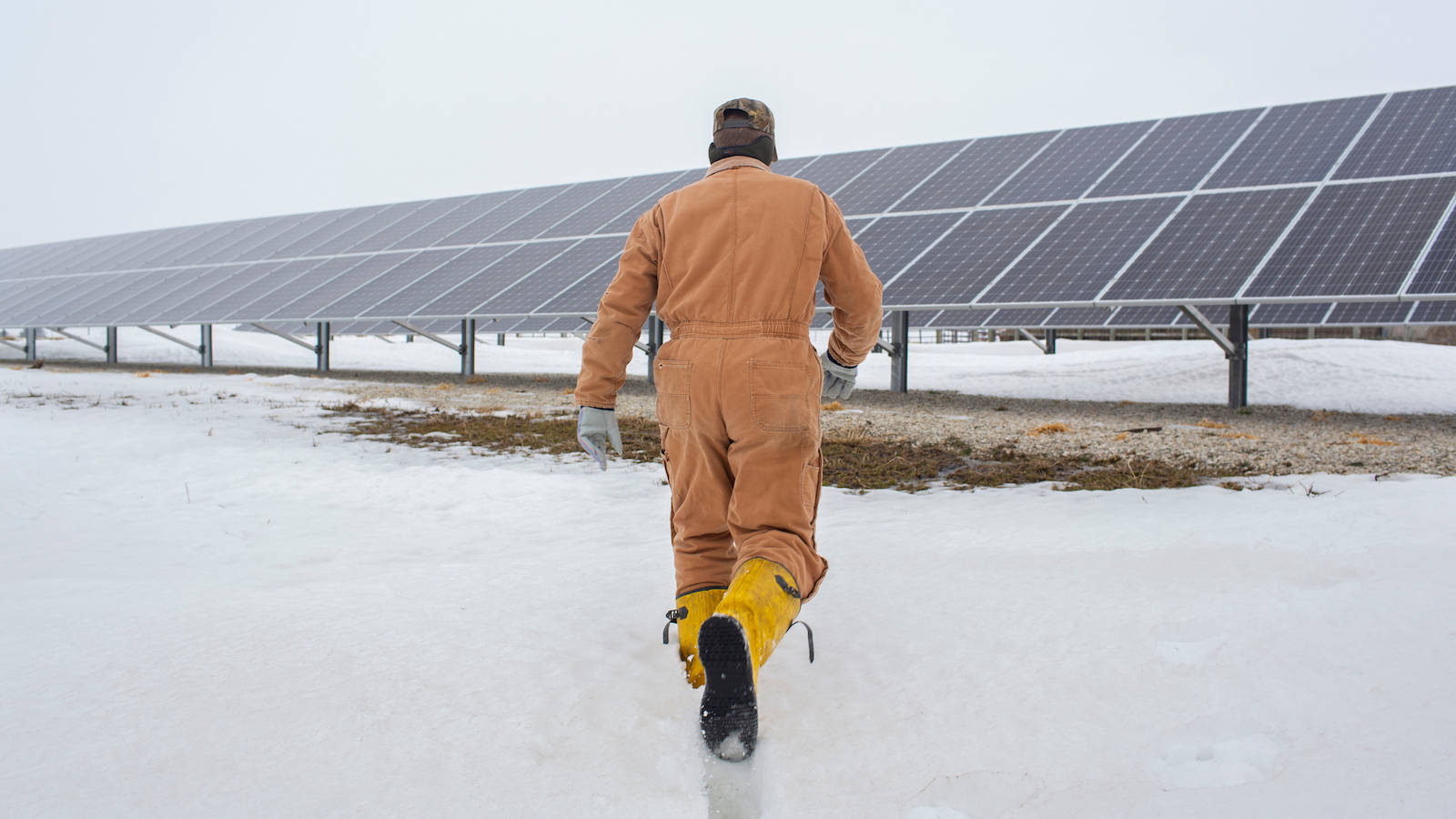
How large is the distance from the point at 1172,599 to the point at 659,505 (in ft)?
9.26

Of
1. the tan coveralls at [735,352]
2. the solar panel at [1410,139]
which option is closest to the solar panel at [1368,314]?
the solar panel at [1410,139]

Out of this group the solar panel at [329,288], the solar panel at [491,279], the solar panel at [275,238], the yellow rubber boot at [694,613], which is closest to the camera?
the yellow rubber boot at [694,613]

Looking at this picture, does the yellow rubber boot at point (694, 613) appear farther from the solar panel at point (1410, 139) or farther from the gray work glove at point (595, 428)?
the solar panel at point (1410, 139)

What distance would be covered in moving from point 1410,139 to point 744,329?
37.9 feet

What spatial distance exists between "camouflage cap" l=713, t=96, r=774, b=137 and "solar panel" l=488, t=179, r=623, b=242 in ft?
43.8

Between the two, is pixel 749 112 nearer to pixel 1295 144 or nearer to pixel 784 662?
pixel 784 662

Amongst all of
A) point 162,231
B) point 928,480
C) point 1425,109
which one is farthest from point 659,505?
point 162,231

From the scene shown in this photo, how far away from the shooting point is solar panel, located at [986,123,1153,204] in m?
11.6

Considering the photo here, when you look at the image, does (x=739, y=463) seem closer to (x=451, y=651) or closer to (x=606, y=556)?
(x=451, y=651)

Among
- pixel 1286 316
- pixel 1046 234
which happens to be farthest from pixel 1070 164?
pixel 1286 316

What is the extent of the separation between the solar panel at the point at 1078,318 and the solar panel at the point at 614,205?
727 cm

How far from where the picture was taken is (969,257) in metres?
→ 10.6

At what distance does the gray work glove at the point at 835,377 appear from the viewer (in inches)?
109

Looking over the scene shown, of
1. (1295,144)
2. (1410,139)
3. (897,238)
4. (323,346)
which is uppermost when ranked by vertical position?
(1295,144)
